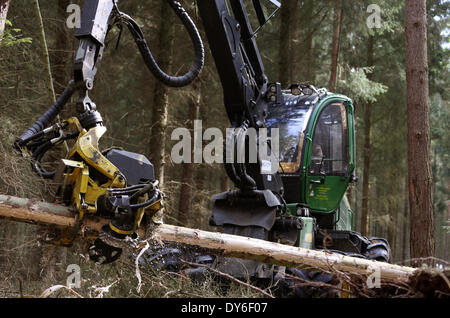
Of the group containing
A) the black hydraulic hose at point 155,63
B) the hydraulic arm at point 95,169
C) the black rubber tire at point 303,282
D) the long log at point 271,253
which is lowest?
the black rubber tire at point 303,282

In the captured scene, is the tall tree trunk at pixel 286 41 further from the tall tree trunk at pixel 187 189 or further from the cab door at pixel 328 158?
the cab door at pixel 328 158

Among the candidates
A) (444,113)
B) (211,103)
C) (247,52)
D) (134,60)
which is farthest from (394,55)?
(247,52)

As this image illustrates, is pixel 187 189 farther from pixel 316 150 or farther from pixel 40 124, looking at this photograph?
pixel 40 124

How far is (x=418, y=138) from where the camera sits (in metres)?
7.89

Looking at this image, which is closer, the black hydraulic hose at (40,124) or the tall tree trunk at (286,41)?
the black hydraulic hose at (40,124)

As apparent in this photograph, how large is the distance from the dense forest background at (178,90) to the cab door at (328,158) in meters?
1.82

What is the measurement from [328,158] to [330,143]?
0.24 m

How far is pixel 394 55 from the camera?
54.1ft

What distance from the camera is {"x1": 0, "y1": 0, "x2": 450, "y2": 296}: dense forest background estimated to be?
23.0 ft

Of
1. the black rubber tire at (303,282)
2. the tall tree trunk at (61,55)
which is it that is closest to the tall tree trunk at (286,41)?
the tall tree trunk at (61,55)

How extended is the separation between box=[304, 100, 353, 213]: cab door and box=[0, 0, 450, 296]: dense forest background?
182 centimetres

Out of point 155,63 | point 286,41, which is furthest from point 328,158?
point 286,41

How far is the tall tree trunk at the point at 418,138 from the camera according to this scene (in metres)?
7.59

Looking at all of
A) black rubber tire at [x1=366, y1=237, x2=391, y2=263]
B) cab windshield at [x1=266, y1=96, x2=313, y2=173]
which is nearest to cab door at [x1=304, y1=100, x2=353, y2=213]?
cab windshield at [x1=266, y1=96, x2=313, y2=173]
